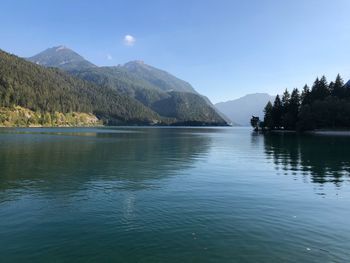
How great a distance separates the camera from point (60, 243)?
1914 cm

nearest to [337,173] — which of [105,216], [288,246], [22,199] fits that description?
[288,246]

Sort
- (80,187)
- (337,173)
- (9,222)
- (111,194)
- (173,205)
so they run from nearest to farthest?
(9,222), (173,205), (111,194), (80,187), (337,173)

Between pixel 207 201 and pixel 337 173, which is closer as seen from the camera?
pixel 207 201

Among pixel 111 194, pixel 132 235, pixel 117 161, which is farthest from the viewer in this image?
pixel 117 161

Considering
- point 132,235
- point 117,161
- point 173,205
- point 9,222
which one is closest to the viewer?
point 132,235

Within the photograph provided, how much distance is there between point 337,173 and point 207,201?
2931 centimetres

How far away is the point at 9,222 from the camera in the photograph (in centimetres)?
2291

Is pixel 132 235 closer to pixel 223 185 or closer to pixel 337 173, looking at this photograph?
pixel 223 185

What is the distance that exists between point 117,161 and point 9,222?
127 ft

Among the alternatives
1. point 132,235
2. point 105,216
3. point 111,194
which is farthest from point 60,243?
point 111,194

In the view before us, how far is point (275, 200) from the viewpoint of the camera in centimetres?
3178

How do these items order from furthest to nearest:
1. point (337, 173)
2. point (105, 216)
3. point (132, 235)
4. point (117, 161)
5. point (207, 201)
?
point (117, 161)
point (337, 173)
point (207, 201)
point (105, 216)
point (132, 235)

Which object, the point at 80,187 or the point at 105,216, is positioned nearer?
the point at 105,216

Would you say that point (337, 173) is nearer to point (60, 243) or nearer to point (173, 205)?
point (173, 205)
